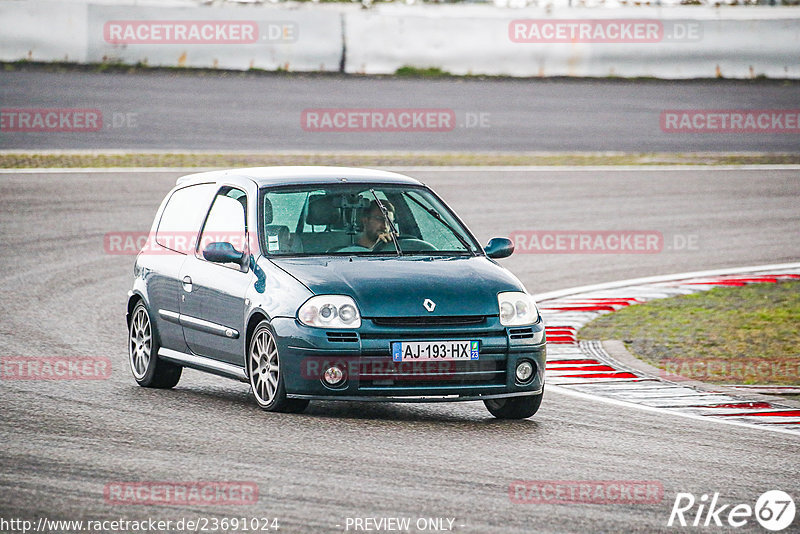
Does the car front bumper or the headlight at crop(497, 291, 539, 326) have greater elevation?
the headlight at crop(497, 291, 539, 326)

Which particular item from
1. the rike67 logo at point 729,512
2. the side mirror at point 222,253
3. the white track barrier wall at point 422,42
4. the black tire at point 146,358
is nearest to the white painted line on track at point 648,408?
the rike67 logo at point 729,512

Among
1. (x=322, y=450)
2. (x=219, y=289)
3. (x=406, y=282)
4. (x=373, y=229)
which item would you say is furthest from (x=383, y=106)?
(x=322, y=450)

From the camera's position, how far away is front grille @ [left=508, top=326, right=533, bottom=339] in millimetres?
8938

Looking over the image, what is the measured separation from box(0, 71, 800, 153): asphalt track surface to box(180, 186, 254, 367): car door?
570 inches

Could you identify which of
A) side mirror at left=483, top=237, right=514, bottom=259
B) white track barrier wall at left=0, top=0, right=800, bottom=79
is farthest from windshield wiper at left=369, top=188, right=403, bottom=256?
white track barrier wall at left=0, top=0, right=800, bottom=79

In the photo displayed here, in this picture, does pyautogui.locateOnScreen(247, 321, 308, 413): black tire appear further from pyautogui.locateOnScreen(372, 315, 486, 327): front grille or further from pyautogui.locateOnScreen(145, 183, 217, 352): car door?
pyautogui.locateOnScreen(145, 183, 217, 352): car door

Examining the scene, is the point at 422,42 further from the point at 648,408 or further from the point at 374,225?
the point at 648,408

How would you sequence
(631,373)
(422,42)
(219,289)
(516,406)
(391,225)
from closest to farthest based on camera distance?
1. (516,406)
2. (219,289)
3. (391,225)
4. (631,373)
5. (422,42)

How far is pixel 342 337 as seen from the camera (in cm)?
865

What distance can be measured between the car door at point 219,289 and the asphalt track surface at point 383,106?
1447 cm

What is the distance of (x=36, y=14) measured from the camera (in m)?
28.6

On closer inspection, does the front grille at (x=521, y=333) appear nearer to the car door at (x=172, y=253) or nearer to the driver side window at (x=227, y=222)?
the driver side window at (x=227, y=222)

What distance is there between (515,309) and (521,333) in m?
0.16

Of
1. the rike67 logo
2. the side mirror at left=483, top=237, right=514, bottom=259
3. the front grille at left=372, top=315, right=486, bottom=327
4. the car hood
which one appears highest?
the side mirror at left=483, top=237, right=514, bottom=259
